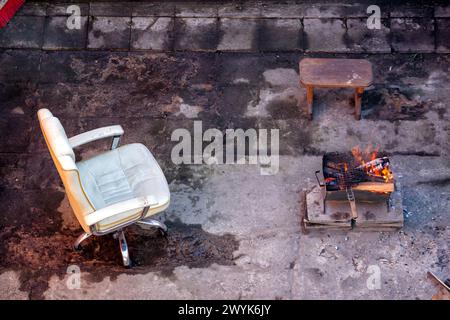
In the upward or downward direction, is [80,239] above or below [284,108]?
below

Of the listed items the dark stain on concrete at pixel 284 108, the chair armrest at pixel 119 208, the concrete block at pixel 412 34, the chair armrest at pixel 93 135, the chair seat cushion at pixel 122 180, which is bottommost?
the chair armrest at pixel 119 208

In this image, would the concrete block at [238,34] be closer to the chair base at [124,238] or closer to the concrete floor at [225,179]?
the concrete floor at [225,179]

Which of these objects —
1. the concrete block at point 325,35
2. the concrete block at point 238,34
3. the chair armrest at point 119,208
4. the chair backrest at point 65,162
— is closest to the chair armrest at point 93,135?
the chair backrest at point 65,162

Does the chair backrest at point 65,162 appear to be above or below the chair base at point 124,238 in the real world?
above

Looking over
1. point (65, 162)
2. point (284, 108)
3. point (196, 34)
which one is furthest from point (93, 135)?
point (196, 34)

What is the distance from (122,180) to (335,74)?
1.95 metres

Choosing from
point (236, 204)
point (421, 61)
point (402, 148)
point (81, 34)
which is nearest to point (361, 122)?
point (402, 148)

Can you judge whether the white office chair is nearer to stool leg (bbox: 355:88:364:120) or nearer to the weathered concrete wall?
the weathered concrete wall

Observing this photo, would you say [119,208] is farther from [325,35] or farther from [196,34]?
[325,35]

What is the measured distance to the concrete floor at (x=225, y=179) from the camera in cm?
431

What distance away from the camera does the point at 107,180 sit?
423 centimetres

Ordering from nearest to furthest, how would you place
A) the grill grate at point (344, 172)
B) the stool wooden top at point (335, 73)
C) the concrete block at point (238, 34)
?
1. the grill grate at point (344, 172)
2. the stool wooden top at point (335, 73)
3. the concrete block at point (238, 34)

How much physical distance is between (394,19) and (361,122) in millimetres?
1236
